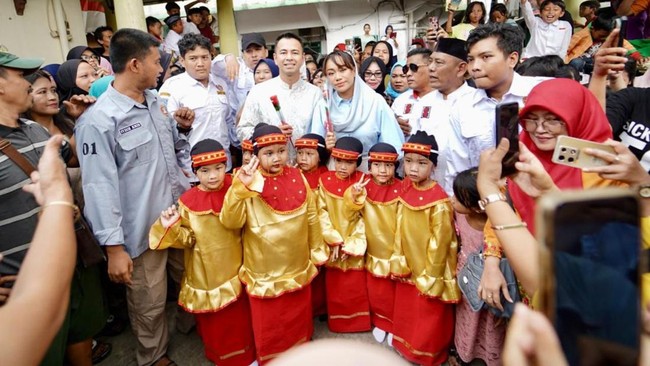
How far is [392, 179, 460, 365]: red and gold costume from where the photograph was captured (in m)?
2.62

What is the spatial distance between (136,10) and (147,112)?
2.96 metres

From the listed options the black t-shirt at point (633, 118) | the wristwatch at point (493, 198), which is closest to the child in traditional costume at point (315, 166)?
the wristwatch at point (493, 198)

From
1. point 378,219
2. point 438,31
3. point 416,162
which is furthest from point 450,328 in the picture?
point 438,31

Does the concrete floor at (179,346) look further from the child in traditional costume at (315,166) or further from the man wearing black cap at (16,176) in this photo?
the man wearing black cap at (16,176)

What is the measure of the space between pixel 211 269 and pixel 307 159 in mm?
1163

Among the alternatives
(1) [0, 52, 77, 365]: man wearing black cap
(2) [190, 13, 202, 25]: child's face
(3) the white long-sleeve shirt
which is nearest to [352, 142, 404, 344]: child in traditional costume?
(3) the white long-sleeve shirt

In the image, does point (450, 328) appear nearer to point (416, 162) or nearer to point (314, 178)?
point (416, 162)

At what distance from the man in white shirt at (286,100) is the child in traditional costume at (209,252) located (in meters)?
0.86

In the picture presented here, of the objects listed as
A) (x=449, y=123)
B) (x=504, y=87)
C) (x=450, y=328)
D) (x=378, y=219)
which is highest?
(x=504, y=87)

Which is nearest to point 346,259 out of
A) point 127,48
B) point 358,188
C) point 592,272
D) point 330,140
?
point 358,188

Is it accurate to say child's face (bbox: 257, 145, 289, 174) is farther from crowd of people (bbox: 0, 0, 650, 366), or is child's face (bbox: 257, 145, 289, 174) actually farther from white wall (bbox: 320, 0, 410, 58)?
white wall (bbox: 320, 0, 410, 58)

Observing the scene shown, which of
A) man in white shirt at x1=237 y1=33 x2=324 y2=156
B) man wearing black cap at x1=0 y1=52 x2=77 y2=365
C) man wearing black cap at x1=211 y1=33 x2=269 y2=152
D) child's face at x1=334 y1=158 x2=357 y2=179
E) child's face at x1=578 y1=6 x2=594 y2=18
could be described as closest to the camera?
man wearing black cap at x1=0 y1=52 x2=77 y2=365

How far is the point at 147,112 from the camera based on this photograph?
258 centimetres

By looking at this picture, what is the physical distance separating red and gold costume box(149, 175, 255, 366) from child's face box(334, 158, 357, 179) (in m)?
0.87
